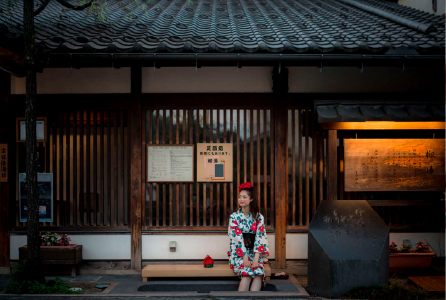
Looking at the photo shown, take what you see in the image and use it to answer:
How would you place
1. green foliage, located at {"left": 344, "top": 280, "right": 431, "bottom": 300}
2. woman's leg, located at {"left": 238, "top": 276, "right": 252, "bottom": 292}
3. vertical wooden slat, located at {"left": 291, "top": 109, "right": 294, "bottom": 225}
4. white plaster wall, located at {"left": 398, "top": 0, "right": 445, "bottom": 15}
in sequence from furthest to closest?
white plaster wall, located at {"left": 398, "top": 0, "right": 445, "bottom": 15} < vertical wooden slat, located at {"left": 291, "top": 109, "right": 294, "bottom": 225} < woman's leg, located at {"left": 238, "top": 276, "right": 252, "bottom": 292} < green foliage, located at {"left": 344, "top": 280, "right": 431, "bottom": 300}

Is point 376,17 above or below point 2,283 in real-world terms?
above

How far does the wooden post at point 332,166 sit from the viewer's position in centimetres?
708

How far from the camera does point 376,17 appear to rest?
9.48 m

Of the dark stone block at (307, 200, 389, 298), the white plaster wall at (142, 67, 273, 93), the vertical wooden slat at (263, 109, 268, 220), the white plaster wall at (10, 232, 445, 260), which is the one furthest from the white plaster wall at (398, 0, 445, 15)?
the white plaster wall at (10, 232, 445, 260)

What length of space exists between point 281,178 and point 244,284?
7.52 feet

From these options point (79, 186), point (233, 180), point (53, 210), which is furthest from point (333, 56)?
point (53, 210)

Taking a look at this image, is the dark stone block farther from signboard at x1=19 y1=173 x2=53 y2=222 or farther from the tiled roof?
signboard at x1=19 y1=173 x2=53 y2=222

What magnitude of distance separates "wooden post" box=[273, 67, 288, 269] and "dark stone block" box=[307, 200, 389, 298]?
111cm

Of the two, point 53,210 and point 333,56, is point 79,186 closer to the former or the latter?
point 53,210

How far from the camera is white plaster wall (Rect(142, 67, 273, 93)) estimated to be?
25.5 feet

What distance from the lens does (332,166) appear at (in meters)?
7.14

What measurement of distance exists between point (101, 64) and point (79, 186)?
265cm

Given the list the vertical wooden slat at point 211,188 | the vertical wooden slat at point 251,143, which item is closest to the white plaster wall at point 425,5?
the vertical wooden slat at point 251,143

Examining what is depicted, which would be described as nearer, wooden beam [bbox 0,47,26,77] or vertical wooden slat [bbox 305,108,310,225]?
wooden beam [bbox 0,47,26,77]
